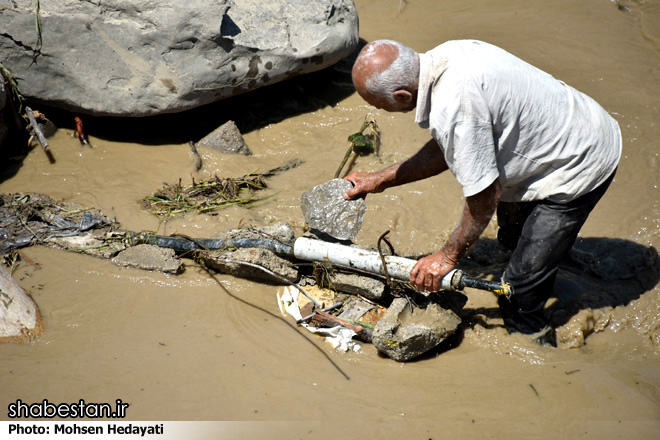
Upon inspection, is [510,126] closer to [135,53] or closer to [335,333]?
[335,333]

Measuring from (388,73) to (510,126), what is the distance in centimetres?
64

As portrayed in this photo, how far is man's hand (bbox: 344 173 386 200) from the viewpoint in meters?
3.37

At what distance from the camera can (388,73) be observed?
2566mm

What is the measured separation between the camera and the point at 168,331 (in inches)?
128

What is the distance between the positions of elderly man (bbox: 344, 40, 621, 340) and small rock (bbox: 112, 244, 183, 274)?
1.63 meters

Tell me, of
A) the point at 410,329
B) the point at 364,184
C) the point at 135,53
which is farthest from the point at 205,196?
the point at 410,329

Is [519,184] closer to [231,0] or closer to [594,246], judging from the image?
[594,246]

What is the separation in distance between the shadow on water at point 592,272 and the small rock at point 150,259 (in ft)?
6.40

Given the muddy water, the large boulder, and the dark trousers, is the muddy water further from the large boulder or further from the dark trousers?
the large boulder

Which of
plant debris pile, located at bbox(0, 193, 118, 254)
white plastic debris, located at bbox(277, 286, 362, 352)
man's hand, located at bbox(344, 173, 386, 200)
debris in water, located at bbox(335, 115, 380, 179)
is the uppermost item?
man's hand, located at bbox(344, 173, 386, 200)

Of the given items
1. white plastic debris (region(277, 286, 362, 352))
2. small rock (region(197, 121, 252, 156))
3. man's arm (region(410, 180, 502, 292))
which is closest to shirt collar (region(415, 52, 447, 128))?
man's arm (region(410, 180, 502, 292))

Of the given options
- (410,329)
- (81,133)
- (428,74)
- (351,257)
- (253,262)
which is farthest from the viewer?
(81,133)

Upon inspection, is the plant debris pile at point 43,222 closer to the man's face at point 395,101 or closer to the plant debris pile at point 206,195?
the plant debris pile at point 206,195

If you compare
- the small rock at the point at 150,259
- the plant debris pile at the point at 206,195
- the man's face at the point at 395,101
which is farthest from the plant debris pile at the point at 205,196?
the man's face at the point at 395,101
